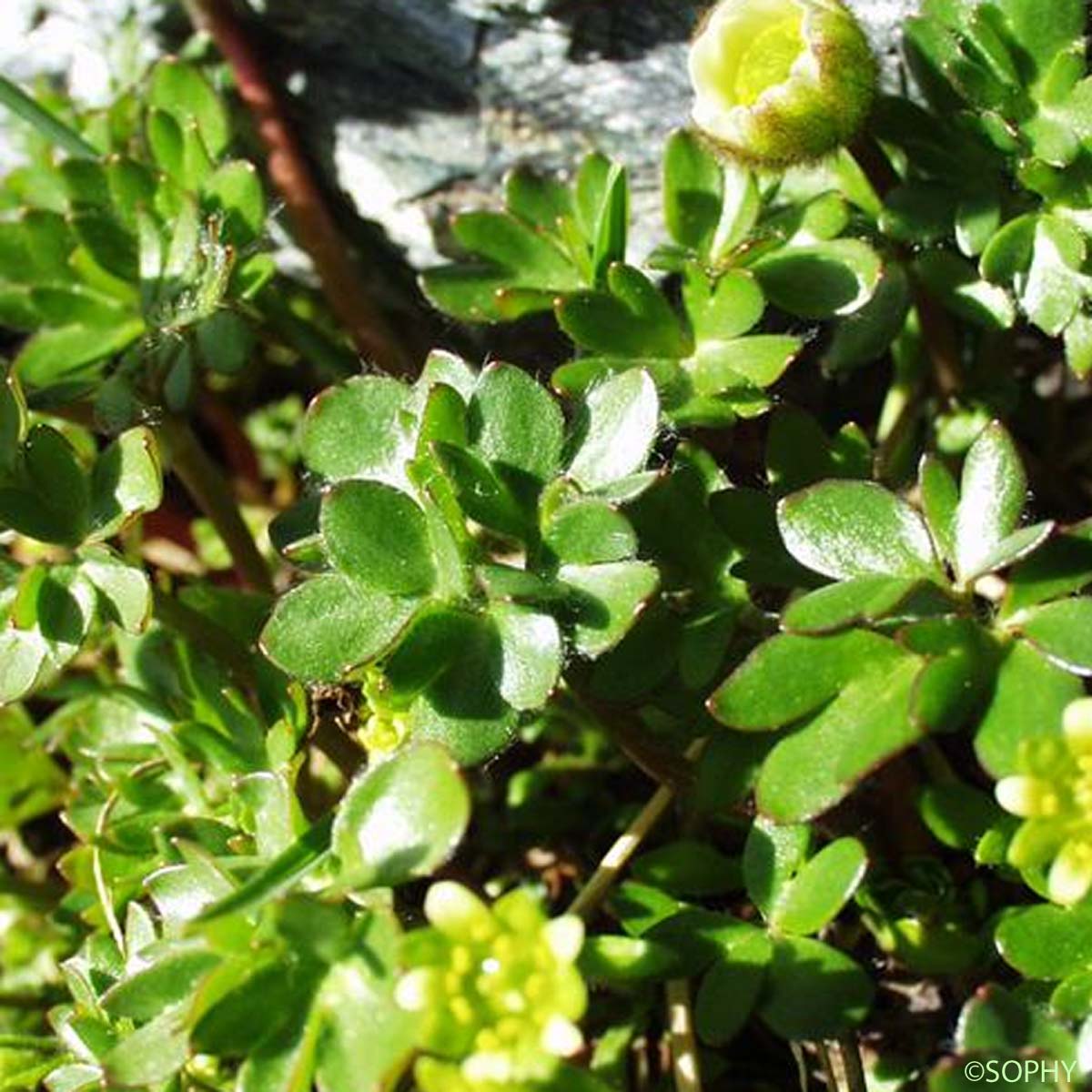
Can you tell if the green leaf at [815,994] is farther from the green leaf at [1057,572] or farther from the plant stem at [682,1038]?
the green leaf at [1057,572]

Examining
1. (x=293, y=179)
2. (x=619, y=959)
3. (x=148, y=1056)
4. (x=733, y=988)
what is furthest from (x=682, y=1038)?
(x=293, y=179)

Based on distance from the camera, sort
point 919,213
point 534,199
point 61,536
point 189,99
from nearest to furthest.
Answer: point 61,536 < point 919,213 < point 534,199 < point 189,99

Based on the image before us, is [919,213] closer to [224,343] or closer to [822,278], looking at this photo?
[822,278]

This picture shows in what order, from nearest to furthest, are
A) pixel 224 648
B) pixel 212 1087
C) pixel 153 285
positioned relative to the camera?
pixel 212 1087 → pixel 224 648 → pixel 153 285

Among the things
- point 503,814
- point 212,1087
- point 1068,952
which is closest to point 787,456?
point 1068,952

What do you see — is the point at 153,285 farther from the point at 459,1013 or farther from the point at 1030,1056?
the point at 1030,1056

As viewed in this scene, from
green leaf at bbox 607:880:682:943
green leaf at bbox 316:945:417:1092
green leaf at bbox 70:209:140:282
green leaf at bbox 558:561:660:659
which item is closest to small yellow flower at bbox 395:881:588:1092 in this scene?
green leaf at bbox 316:945:417:1092
